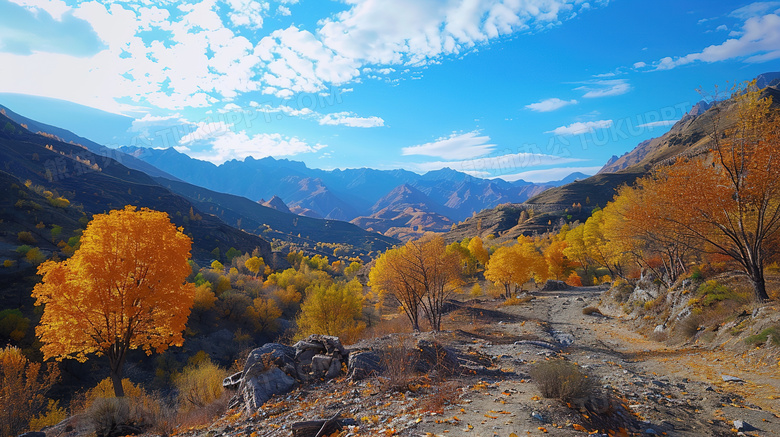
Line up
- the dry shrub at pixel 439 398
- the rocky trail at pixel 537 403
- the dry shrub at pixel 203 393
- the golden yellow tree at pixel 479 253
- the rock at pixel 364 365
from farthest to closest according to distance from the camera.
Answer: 1. the golden yellow tree at pixel 479 253
2. the dry shrub at pixel 203 393
3. the rock at pixel 364 365
4. the dry shrub at pixel 439 398
5. the rocky trail at pixel 537 403

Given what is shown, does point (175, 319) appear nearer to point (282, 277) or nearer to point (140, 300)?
point (140, 300)

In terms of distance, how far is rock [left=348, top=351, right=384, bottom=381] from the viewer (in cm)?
1159

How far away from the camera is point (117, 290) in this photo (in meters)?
17.0

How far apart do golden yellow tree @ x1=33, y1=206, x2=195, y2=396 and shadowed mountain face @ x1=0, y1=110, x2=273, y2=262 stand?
95088mm

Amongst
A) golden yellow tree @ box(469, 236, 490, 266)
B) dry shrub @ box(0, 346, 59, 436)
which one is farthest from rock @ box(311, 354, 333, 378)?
golden yellow tree @ box(469, 236, 490, 266)

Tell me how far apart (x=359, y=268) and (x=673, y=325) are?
113802 millimetres

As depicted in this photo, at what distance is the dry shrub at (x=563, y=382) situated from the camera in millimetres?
7332

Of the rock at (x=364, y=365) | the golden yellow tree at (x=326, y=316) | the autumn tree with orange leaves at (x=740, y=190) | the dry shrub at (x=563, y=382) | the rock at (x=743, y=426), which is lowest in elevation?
the golden yellow tree at (x=326, y=316)

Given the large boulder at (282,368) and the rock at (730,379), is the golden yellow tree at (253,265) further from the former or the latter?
the rock at (730,379)

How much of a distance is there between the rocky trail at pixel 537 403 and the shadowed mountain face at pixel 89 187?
108 metres

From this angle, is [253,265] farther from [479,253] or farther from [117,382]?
[117,382]

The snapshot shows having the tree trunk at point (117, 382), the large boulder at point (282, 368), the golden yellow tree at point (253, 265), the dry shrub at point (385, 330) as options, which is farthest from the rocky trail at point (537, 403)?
the golden yellow tree at point (253, 265)

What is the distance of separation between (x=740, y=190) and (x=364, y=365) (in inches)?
750

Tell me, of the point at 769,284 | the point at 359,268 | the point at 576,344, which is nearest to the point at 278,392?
the point at 576,344
